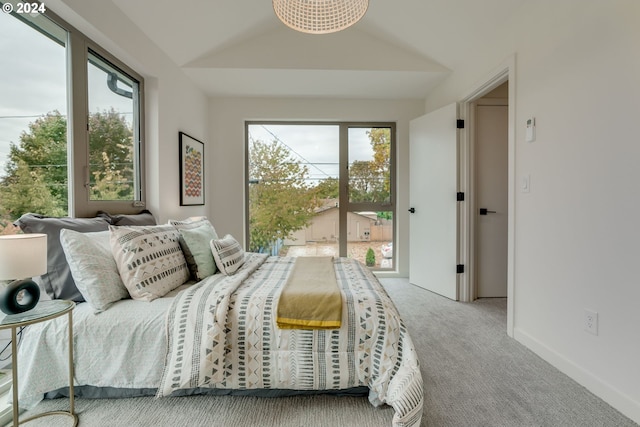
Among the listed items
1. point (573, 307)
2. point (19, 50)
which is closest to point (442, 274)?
point (573, 307)

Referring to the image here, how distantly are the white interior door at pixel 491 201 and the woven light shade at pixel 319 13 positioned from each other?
7.19 feet

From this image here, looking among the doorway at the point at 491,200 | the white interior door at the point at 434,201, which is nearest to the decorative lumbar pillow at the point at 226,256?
the white interior door at the point at 434,201

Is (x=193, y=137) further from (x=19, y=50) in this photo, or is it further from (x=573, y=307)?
(x=573, y=307)

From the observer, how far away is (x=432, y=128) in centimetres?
328

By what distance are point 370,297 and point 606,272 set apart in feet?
3.99

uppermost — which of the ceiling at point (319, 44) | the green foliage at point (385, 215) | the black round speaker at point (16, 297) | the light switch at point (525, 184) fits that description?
the ceiling at point (319, 44)

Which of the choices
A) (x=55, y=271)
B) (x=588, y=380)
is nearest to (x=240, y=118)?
(x=55, y=271)

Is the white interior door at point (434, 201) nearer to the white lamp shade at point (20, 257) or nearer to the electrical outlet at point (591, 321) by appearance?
the electrical outlet at point (591, 321)

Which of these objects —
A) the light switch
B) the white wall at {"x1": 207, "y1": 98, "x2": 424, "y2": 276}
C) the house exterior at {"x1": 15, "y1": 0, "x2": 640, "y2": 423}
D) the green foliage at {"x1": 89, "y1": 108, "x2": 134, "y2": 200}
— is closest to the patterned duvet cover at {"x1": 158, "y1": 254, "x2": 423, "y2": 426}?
the house exterior at {"x1": 15, "y1": 0, "x2": 640, "y2": 423}

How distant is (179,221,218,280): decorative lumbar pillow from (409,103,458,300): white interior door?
2342mm

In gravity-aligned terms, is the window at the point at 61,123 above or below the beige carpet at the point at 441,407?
above

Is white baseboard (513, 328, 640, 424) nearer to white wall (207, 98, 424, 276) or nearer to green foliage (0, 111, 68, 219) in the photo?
white wall (207, 98, 424, 276)

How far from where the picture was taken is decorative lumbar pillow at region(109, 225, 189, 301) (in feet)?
4.94

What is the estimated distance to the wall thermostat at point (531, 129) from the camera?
6.55ft
